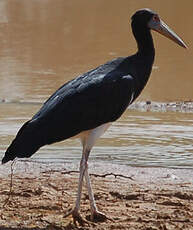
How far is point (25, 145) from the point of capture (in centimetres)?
588

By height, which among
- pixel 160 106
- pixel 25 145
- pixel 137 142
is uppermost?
pixel 25 145

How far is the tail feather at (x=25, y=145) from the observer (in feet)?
19.2

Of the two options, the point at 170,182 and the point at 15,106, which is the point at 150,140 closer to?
the point at 170,182

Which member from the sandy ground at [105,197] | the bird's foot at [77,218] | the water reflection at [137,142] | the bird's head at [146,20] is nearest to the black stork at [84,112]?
the bird's foot at [77,218]

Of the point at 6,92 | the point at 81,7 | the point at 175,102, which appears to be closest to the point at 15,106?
the point at 6,92

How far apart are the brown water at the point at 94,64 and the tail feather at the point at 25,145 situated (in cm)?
247

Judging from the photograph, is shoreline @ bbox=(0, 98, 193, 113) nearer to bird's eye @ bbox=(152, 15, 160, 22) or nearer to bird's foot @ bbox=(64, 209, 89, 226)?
bird's eye @ bbox=(152, 15, 160, 22)

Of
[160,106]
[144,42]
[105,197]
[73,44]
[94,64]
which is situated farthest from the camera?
[73,44]

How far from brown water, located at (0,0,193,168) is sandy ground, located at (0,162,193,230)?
559 mm

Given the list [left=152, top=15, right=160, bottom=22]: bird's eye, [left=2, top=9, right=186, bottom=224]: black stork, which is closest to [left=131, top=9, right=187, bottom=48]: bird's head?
[left=152, top=15, right=160, bottom=22]: bird's eye

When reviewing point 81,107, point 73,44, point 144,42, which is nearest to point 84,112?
point 81,107

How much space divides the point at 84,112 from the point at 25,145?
482 mm

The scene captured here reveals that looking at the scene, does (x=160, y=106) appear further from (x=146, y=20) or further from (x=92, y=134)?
(x=92, y=134)

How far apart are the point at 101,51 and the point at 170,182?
7775mm
